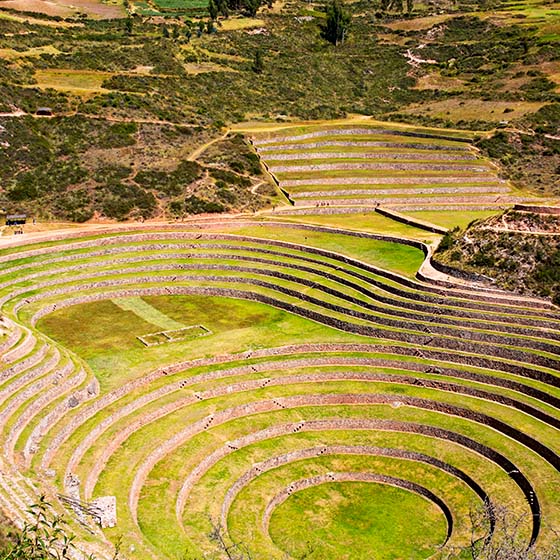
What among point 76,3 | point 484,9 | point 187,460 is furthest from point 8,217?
point 484,9

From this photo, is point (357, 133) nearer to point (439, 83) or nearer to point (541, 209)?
point (439, 83)

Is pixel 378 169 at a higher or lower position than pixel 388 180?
higher

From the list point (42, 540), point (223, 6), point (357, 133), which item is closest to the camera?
point (42, 540)

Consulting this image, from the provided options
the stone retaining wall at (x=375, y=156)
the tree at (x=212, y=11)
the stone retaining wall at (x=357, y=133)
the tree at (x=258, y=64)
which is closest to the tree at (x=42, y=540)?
the stone retaining wall at (x=375, y=156)

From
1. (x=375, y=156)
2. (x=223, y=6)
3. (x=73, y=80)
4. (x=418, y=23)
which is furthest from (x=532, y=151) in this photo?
(x=223, y=6)

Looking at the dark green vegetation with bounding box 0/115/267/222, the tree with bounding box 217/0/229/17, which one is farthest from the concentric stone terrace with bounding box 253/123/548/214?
the tree with bounding box 217/0/229/17

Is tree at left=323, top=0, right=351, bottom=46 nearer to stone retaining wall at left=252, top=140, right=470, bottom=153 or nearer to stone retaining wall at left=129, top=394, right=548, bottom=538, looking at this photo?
stone retaining wall at left=252, top=140, right=470, bottom=153
